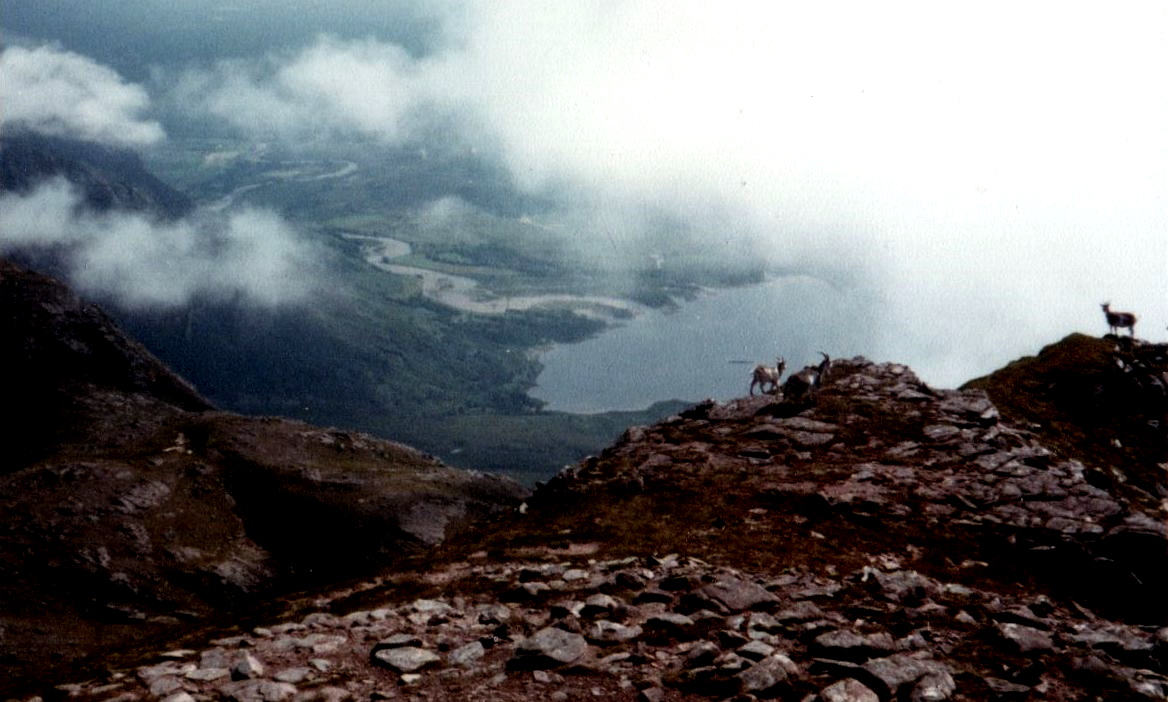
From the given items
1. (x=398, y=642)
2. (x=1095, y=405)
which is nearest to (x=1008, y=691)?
(x=398, y=642)

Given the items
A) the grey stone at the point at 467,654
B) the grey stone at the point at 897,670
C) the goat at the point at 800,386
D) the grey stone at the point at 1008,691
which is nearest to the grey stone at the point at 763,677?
the grey stone at the point at 897,670

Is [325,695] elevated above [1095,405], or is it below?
below

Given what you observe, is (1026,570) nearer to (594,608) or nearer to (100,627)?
(594,608)

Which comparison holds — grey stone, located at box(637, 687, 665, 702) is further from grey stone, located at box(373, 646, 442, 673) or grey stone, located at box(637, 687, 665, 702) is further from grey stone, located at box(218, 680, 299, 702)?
grey stone, located at box(218, 680, 299, 702)

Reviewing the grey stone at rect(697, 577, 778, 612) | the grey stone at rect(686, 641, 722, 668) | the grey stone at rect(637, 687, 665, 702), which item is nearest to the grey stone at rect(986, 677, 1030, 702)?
the grey stone at rect(686, 641, 722, 668)

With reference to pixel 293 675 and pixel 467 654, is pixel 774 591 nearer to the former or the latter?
pixel 467 654

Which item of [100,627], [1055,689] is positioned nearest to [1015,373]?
[1055,689]
